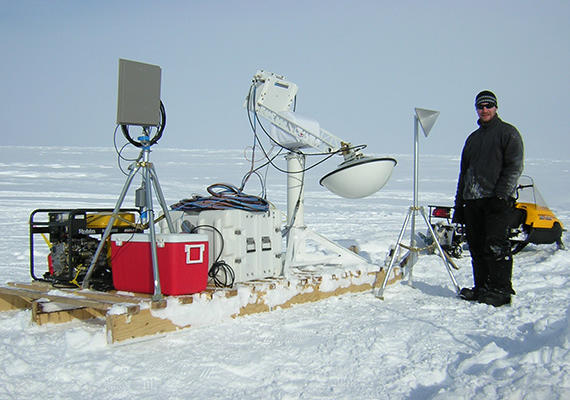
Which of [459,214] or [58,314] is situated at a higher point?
[459,214]

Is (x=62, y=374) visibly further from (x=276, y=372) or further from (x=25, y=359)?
(x=276, y=372)

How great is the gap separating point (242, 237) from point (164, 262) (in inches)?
37.5

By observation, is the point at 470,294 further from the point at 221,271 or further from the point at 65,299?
the point at 65,299

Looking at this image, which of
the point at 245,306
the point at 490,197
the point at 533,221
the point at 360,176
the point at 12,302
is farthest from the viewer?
the point at 533,221

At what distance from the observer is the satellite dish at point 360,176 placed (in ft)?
16.7

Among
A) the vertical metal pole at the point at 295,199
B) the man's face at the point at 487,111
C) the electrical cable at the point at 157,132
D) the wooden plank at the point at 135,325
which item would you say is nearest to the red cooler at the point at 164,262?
the wooden plank at the point at 135,325

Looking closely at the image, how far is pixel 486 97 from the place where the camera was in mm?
4836

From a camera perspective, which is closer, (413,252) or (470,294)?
(470,294)

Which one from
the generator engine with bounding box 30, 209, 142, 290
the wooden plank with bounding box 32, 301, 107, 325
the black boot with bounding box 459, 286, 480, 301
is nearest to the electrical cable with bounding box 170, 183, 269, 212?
the generator engine with bounding box 30, 209, 142, 290

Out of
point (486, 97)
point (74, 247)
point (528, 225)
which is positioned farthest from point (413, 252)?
point (74, 247)

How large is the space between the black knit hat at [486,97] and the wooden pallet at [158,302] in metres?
1.98

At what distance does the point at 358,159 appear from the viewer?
5.24 meters

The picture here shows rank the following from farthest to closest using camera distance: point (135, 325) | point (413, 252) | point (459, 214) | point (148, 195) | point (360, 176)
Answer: point (413, 252)
point (459, 214)
point (360, 176)
point (148, 195)
point (135, 325)

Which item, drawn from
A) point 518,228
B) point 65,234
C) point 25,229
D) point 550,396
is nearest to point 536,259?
point 518,228
